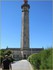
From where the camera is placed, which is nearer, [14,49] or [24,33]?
[24,33]

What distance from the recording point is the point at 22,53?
94812 mm

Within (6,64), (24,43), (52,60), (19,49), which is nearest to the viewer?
(52,60)

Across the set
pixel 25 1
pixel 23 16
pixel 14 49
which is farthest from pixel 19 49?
pixel 25 1

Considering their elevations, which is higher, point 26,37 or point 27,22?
point 27,22

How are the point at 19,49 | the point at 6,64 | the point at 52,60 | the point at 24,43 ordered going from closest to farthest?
the point at 52,60 < the point at 6,64 < the point at 24,43 < the point at 19,49

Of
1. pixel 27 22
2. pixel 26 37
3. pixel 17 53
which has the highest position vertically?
pixel 27 22

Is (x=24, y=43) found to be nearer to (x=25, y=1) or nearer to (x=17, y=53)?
(x=17, y=53)

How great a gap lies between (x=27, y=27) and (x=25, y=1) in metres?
12.6

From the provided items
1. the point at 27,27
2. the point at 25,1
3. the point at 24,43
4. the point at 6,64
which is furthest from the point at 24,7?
the point at 6,64

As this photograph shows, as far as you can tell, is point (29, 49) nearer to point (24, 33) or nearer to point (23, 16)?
point (24, 33)

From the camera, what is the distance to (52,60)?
7.14m

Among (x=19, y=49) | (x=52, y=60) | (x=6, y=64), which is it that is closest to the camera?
(x=52, y=60)

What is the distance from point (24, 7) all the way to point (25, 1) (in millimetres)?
3501

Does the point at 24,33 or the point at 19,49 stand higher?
the point at 24,33
